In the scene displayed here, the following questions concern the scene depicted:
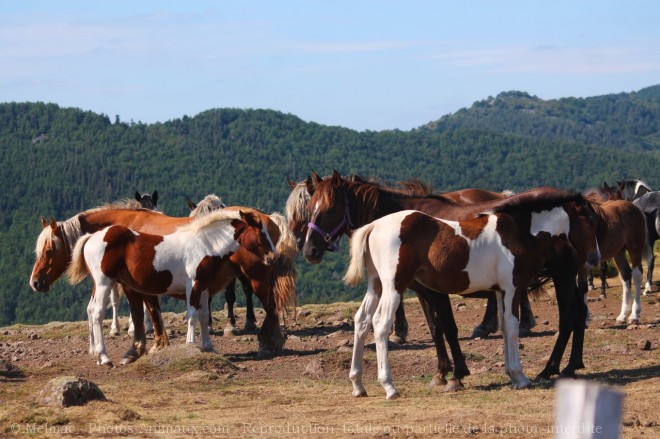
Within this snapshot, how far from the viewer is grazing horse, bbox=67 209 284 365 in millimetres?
13742

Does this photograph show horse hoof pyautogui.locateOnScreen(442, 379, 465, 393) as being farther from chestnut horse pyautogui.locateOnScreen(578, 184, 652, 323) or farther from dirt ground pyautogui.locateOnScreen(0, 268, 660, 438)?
chestnut horse pyautogui.locateOnScreen(578, 184, 652, 323)

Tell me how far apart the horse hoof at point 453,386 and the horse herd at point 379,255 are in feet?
0.04

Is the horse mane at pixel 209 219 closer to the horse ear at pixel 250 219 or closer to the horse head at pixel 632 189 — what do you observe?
the horse ear at pixel 250 219

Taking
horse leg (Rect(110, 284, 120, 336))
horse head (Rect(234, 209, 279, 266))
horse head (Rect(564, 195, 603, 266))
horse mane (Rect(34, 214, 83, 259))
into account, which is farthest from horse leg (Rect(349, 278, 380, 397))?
horse leg (Rect(110, 284, 120, 336))

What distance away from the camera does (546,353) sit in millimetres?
13648

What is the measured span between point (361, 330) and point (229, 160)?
454 ft

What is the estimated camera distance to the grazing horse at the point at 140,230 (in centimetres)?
1461

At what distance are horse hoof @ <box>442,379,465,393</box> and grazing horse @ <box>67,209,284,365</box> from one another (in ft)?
→ 12.7

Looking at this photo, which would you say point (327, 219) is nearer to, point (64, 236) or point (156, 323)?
point (156, 323)

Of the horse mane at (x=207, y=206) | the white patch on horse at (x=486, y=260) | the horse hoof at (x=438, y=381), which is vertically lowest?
the horse hoof at (x=438, y=381)

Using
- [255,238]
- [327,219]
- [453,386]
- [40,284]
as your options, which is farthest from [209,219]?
[453,386]

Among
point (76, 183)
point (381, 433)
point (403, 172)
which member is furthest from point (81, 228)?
point (403, 172)

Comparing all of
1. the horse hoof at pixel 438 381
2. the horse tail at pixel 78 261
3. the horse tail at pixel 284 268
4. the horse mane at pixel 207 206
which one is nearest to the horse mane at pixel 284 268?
the horse tail at pixel 284 268

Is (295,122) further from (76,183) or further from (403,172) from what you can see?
(76,183)
